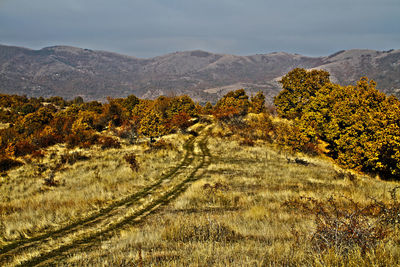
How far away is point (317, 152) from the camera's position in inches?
1458

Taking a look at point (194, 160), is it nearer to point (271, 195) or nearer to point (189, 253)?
point (271, 195)

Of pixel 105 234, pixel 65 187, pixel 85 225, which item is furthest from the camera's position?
pixel 65 187

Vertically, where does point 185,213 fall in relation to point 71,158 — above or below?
below

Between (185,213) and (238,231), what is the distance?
170 inches

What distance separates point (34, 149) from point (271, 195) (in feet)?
115

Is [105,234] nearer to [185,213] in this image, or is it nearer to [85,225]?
[85,225]

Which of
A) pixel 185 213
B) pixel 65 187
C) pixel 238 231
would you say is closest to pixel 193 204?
pixel 185 213

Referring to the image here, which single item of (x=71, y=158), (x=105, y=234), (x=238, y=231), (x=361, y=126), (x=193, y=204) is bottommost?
(x=193, y=204)

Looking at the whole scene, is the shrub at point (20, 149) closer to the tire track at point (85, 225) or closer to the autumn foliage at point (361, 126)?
the tire track at point (85, 225)

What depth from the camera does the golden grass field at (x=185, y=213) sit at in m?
5.74

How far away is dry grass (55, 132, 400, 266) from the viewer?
5.20 m

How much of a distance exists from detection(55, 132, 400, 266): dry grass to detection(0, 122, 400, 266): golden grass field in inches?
1.5

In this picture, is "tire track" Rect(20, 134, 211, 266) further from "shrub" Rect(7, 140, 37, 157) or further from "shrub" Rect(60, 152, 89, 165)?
"shrub" Rect(7, 140, 37, 157)

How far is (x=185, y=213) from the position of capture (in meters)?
12.1
